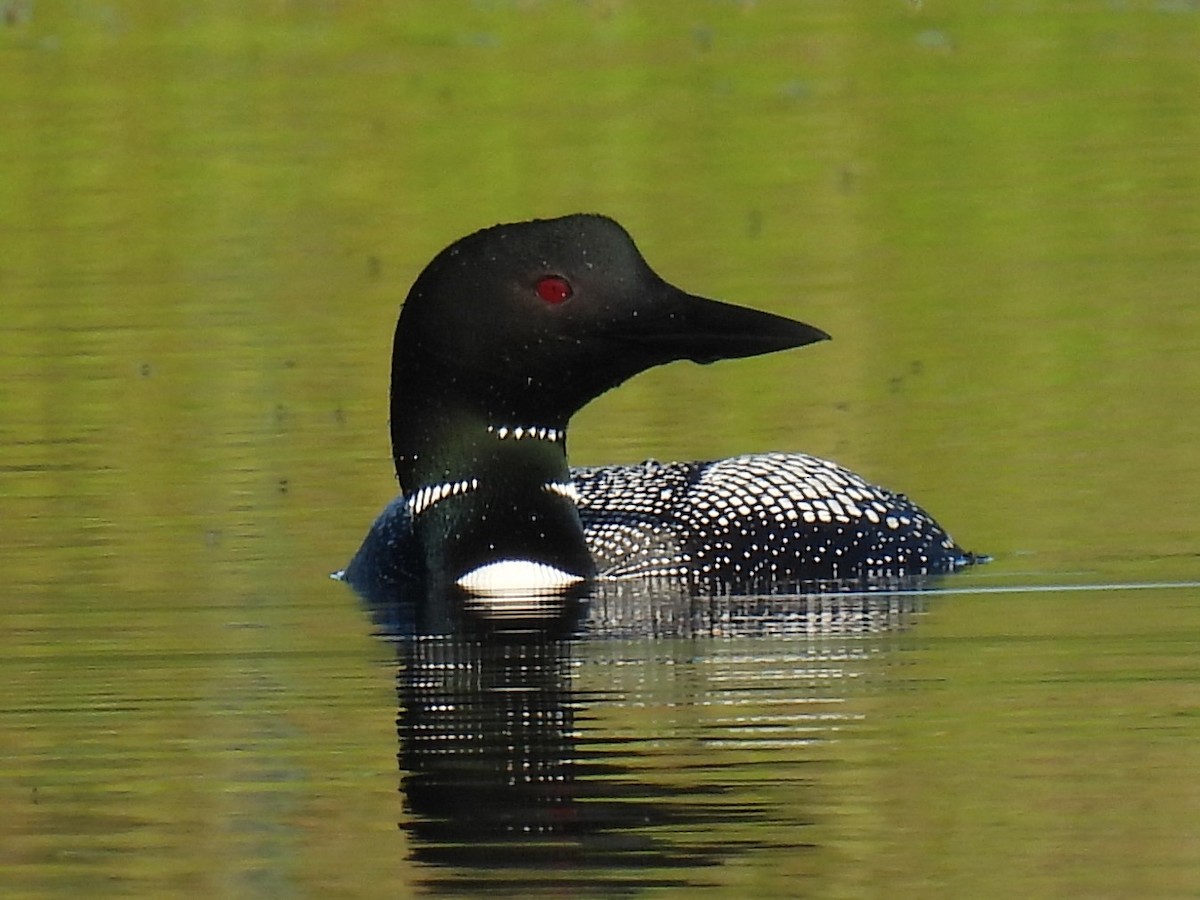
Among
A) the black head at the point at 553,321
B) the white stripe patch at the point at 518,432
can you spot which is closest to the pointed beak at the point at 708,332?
the black head at the point at 553,321

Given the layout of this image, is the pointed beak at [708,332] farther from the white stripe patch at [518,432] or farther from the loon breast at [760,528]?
the loon breast at [760,528]

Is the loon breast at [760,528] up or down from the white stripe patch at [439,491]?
down

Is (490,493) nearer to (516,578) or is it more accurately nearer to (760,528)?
(516,578)

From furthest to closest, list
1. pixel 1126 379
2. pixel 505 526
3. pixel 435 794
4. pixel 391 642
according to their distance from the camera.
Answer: pixel 1126 379 → pixel 505 526 → pixel 391 642 → pixel 435 794

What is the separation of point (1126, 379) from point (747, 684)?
403cm

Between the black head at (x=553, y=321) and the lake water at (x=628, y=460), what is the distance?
1.89 feet

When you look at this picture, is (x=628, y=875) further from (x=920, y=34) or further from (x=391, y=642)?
(x=920, y=34)

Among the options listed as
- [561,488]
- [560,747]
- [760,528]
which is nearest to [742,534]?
[760,528]

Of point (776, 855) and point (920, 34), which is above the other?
point (920, 34)

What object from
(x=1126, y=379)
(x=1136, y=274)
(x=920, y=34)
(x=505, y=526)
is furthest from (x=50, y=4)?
(x=505, y=526)

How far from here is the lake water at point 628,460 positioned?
5762mm

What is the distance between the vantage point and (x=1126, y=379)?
35.2ft

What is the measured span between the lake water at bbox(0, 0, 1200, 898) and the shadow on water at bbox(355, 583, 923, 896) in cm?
1

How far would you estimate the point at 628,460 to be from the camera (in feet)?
33.0
